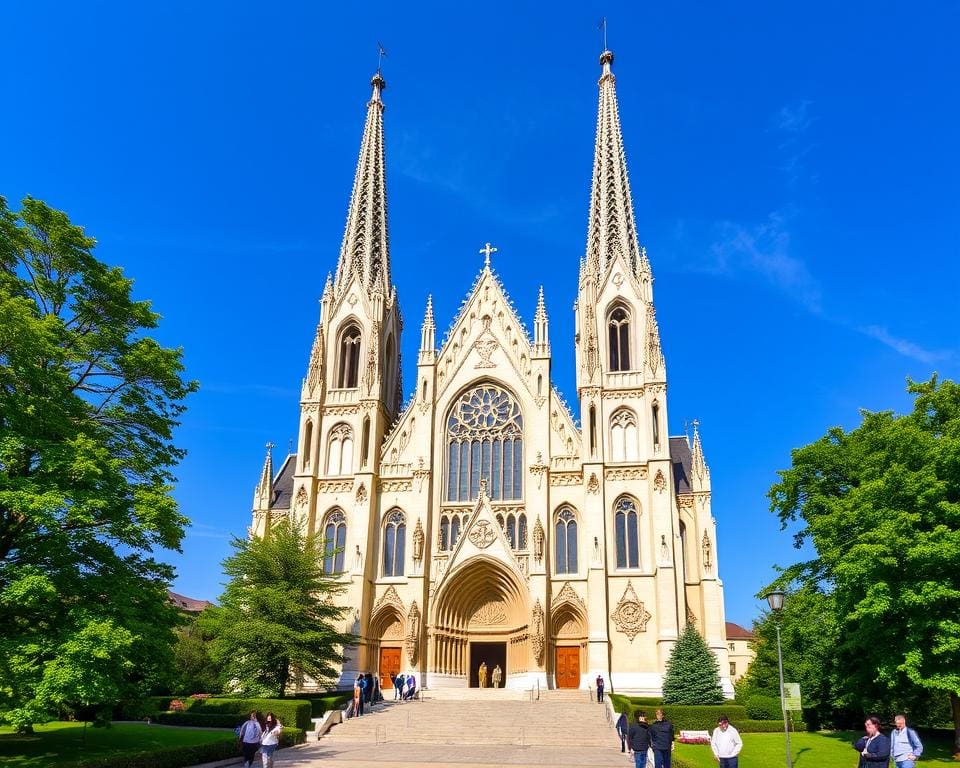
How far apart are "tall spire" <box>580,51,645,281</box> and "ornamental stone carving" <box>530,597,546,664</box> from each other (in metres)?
20.1

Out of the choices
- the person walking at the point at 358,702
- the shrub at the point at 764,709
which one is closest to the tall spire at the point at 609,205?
the shrub at the point at 764,709

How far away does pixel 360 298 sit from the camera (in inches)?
1918

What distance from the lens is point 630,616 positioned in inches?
1521

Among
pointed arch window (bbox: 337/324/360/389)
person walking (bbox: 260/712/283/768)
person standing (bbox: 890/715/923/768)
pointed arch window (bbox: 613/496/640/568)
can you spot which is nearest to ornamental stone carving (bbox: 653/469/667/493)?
pointed arch window (bbox: 613/496/640/568)

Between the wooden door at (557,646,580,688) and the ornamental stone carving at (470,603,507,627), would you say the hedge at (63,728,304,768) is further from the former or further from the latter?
the ornamental stone carving at (470,603,507,627)

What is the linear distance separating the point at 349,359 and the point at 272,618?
20496mm

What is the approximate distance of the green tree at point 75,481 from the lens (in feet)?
53.7

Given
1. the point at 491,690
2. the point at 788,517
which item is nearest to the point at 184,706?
the point at 491,690

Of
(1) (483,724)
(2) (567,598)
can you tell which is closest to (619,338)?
(2) (567,598)

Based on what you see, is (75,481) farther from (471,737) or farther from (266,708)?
(471,737)

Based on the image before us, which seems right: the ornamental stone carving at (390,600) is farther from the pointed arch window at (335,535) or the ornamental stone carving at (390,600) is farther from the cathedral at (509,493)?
the pointed arch window at (335,535)

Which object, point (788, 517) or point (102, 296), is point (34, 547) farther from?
point (788, 517)

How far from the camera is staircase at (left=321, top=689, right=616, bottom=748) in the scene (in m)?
26.2

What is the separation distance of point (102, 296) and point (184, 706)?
18.1m
